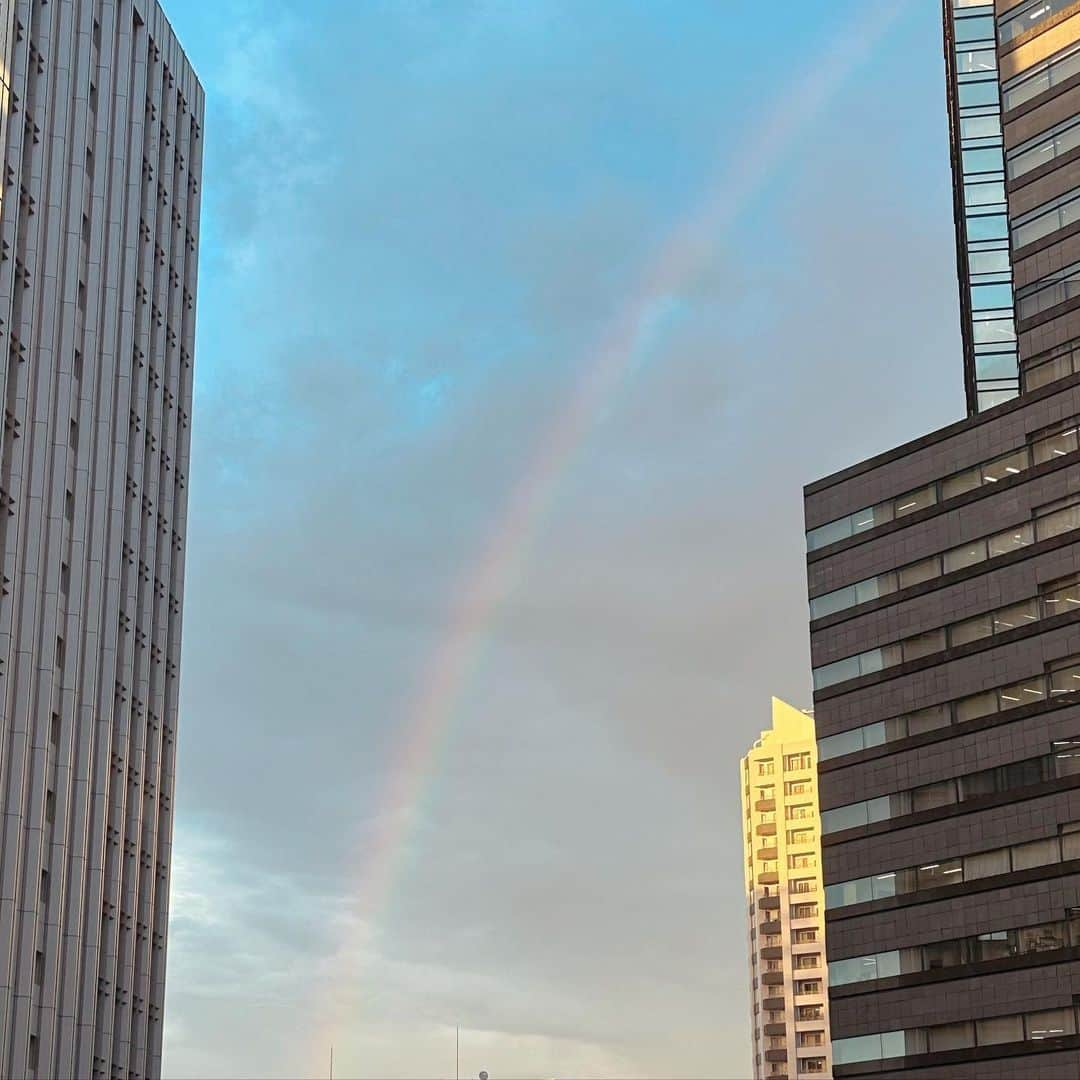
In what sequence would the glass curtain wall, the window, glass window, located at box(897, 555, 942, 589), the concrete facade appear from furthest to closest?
the glass curtain wall < the window < glass window, located at box(897, 555, 942, 589) < the concrete facade

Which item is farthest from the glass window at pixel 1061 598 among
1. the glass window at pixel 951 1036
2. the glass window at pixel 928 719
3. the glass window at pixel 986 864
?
the glass window at pixel 951 1036

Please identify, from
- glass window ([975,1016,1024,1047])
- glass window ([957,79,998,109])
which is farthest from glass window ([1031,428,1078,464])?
glass window ([957,79,998,109])

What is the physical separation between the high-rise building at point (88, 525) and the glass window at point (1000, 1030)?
136 feet

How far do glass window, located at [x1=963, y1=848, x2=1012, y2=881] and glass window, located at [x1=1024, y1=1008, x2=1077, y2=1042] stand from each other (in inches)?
278

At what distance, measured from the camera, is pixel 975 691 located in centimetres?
9300

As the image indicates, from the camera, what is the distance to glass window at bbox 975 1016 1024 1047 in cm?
8675

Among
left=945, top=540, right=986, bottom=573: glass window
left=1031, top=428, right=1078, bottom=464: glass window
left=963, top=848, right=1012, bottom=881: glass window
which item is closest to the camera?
left=963, top=848, right=1012, bottom=881: glass window

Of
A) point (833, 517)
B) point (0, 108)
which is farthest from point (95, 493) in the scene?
point (833, 517)

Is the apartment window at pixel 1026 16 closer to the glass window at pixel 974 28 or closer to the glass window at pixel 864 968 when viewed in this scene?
the glass window at pixel 974 28

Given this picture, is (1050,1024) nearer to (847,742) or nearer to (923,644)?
(847,742)

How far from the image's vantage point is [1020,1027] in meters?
86.7

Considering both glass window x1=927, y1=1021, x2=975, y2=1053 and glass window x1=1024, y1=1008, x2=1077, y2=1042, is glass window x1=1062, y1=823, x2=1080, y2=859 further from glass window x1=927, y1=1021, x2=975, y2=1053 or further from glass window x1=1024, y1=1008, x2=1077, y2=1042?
glass window x1=927, y1=1021, x2=975, y2=1053

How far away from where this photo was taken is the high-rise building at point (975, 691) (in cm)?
8800

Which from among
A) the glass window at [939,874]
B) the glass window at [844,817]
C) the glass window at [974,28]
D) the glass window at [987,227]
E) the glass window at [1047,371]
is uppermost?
the glass window at [974,28]
